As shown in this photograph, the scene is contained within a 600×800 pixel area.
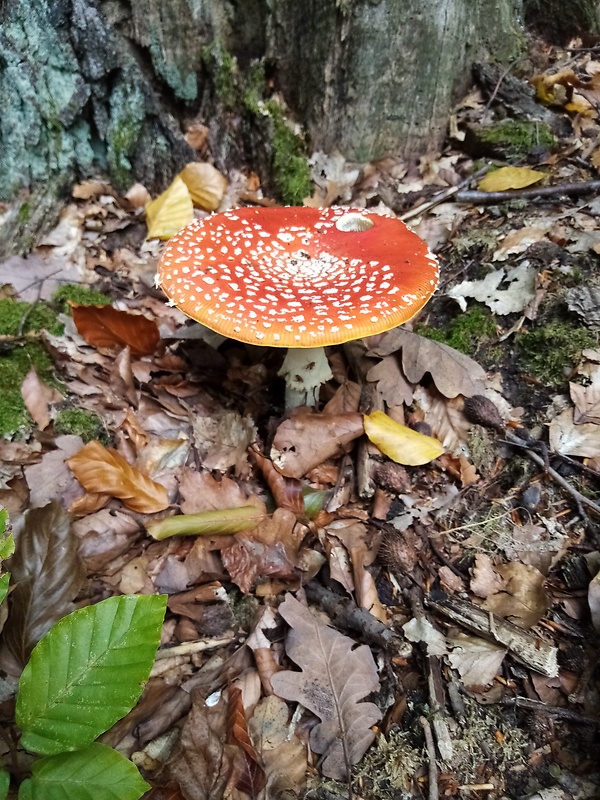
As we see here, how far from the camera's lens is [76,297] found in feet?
11.8

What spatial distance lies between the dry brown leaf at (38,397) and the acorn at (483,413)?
2315 mm

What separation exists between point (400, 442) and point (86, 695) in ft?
6.19

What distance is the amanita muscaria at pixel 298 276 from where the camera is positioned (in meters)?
2.34

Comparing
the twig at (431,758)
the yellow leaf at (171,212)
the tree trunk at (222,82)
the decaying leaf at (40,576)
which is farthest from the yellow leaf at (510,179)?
the decaying leaf at (40,576)

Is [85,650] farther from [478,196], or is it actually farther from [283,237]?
[478,196]

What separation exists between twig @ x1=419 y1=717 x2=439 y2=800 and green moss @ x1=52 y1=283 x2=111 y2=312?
2911mm

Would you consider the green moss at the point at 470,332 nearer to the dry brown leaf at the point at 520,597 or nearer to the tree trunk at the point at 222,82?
the dry brown leaf at the point at 520,597

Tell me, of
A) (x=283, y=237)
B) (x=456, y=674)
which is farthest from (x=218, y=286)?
(x=456, y=674)

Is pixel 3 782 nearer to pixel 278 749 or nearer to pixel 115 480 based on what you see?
pixel 278 749

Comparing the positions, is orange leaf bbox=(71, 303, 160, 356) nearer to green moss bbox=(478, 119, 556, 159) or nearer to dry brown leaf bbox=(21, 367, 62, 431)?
dry brown leaf bbox=(21, 367, 62, 431)

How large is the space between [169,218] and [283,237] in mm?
1540

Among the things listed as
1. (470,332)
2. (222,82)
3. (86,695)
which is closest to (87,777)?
(86,695)

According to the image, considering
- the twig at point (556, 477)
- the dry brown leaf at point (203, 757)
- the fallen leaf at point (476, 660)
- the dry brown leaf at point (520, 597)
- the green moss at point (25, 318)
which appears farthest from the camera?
the green moss at point (25, 318)

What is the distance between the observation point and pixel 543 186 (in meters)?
3.78
